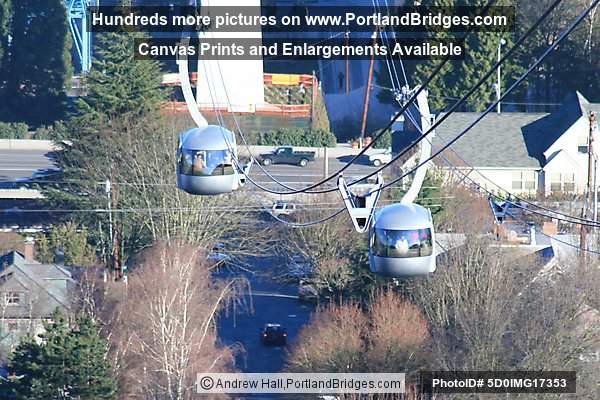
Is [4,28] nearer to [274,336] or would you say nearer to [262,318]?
[262,318]

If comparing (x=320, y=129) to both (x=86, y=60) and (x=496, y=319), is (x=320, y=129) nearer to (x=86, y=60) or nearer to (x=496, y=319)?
(x=86, y=60)

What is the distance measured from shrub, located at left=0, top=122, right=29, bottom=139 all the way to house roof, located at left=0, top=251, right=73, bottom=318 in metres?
17.8

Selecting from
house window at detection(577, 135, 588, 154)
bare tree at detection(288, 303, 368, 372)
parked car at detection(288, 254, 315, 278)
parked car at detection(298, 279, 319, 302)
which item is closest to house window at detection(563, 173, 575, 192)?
house window at detection(577, 135, 588, 154)

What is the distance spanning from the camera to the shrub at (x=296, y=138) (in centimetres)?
4303

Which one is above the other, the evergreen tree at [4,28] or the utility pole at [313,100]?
the evergreen tree at [4,28]

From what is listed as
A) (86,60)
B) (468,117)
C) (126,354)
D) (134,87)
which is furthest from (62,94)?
(126,354)

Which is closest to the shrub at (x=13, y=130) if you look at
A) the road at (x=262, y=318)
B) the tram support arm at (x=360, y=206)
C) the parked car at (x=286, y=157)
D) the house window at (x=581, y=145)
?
the parked car at (x=286, y=157)

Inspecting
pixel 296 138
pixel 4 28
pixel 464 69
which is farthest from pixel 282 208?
pixel 4 28

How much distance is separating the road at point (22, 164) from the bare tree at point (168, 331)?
1214cm

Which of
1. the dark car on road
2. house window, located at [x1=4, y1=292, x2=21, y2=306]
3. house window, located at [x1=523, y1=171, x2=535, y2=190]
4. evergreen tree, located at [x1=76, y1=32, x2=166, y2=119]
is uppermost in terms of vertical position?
evergreen tree, located at [x1=76, y1=32, x2=166, y2=119]

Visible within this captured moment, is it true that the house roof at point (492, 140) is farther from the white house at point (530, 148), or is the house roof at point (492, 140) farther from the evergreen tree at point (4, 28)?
the evergreen tree at point (4, 28)

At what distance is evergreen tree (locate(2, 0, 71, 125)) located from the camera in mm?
48844

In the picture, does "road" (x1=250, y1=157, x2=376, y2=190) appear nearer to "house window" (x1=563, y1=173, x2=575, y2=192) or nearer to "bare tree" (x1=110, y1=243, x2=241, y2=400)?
"house window" (x1=563, y1=173, x2=575, y2=192)

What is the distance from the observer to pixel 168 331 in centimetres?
2317
